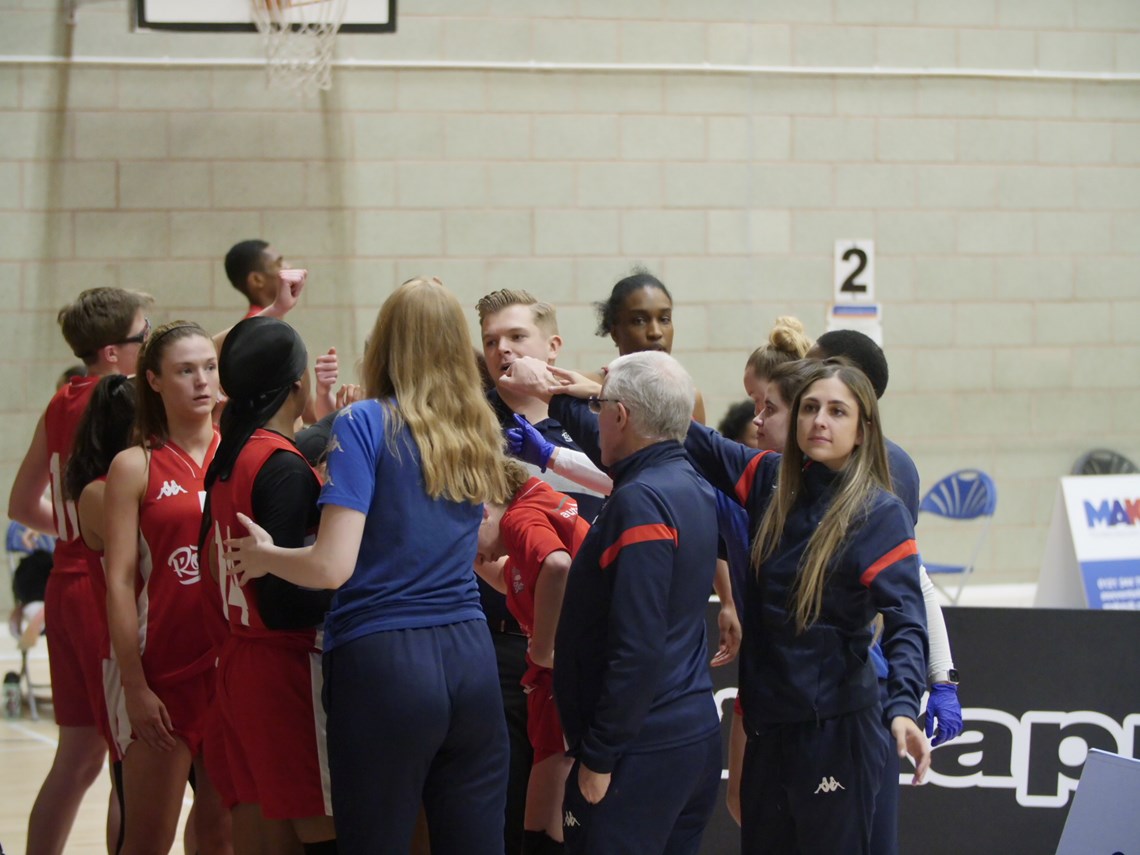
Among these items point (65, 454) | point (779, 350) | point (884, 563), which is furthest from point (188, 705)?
point (779, 350)

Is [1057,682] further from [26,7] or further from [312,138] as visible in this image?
[26,7]

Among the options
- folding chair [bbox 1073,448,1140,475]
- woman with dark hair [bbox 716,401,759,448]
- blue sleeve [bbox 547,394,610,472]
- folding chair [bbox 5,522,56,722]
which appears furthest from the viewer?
folding chair [bbox 1073,448,1140,475]

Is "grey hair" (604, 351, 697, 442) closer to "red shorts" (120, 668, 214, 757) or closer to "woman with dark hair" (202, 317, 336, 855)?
"woman with dark hair" (202, 317, 336, 855)

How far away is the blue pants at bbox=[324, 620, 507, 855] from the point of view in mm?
2191

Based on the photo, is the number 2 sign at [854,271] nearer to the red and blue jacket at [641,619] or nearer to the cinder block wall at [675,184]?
the cinder block wall at [675,184]

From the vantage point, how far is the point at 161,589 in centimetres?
295

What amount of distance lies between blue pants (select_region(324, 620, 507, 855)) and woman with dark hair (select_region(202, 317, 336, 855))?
0.52 feet

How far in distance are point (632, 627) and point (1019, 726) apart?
2099mm

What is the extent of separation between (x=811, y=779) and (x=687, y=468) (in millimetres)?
652

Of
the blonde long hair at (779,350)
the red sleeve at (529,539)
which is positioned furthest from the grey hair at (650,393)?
the blonde long hair at (779,350)

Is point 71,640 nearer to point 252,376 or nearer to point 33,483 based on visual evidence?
point 33,483

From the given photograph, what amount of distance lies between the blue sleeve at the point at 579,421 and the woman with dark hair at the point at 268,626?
57 centimetres

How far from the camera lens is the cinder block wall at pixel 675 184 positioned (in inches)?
287

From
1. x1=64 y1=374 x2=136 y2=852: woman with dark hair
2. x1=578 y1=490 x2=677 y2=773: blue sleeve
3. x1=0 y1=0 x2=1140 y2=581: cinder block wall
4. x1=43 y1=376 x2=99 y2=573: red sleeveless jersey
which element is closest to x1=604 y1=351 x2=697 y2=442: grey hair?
x1=578 y1=490 x2=677 y2=773: blue sleeve
